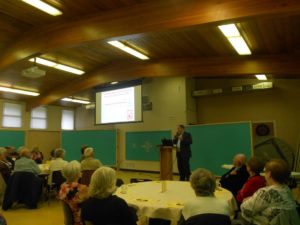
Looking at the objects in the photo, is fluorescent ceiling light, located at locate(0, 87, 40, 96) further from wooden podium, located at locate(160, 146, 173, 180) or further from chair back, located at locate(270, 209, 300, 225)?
chair back, located at locate(270, 209, 300, 225)

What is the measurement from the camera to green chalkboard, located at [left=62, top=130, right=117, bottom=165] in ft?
34.4

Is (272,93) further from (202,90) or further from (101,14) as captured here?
(101,14)

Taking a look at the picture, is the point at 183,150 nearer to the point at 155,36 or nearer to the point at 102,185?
the point at 155,36

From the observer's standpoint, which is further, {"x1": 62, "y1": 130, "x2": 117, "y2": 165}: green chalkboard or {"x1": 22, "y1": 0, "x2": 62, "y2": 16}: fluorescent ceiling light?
{"x1": 62, "y1": 130, "x2": 117, "y2": 165}: green chalkboard

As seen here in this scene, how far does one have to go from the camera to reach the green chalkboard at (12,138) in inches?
422

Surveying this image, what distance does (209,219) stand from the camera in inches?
66.8

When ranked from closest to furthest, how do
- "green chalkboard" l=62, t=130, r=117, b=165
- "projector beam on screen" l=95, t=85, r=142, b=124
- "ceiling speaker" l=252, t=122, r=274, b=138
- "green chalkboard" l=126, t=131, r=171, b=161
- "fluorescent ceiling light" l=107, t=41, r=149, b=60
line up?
"fluorescent ceiling light" l=107, t=41, r=149, b=60 → "projector beam on screen" l=95, t=85, r=142, b=124 → "ceiling speaker" l=252, t=122, r=274, b=138 → "green chalkboard" l=126, t=131, r=171, b=161 → "green chalkboard" l=62, t=130, r=117, b=165

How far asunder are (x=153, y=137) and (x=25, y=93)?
201 inches

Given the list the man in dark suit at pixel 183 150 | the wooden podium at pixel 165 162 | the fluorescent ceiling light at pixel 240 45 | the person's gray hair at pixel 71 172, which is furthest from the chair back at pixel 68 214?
the fluorescent ceiling light at pixel 240 45

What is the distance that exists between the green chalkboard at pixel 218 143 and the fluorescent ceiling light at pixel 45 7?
5.55 meters

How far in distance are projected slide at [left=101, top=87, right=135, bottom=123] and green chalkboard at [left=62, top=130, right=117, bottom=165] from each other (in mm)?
2244

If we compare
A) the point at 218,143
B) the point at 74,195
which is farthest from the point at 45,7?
the point at 218,143

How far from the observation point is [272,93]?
9023 millimetres

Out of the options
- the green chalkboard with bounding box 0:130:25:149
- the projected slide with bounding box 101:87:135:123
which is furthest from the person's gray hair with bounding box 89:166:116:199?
the green chalkboard with bounding box 0:130:25:149
